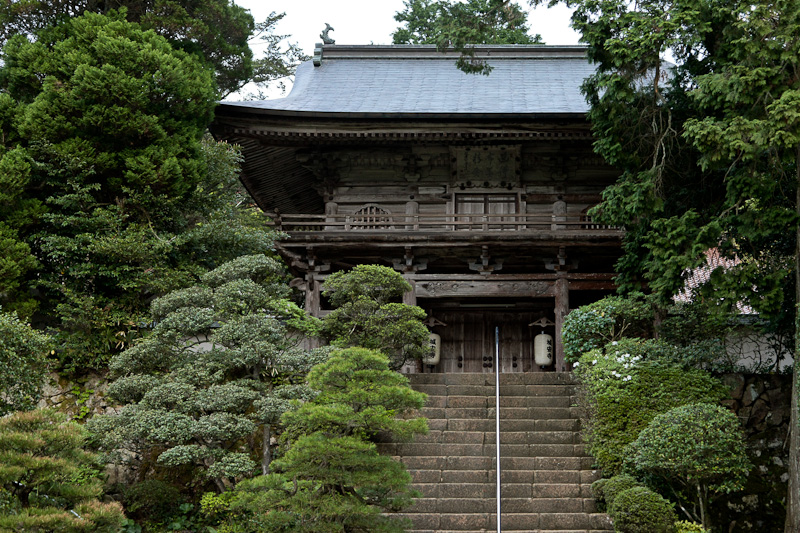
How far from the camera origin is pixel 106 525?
8023mm

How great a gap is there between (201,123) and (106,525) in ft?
29.7

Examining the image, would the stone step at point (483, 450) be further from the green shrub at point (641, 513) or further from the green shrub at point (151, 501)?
the green shrub at point (151, 501)

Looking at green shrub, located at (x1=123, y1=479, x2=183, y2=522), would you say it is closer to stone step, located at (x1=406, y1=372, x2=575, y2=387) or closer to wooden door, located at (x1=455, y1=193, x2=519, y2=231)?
stone step, located at (x1=406, y1=372, x2=575, y2=387)

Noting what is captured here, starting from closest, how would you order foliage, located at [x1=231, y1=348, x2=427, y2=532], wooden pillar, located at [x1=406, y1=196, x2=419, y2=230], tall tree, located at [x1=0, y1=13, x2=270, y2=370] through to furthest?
foliage, located at [x1=231, y1=348, x2=427, y2=532], tall tree, located at [x1=0, y1=13, x2=270, y2=370], wooden pillar, located at [x1=406, y1=196, x2=419, y2=230]

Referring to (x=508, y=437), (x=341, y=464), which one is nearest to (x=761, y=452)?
(x=508, y=437)

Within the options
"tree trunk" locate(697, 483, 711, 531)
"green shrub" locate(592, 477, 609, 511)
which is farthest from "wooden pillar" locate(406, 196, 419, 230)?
"tree trunk" locate(697, 483, 711, 531)

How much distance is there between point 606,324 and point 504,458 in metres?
2.87

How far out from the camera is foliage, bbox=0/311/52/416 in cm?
1022

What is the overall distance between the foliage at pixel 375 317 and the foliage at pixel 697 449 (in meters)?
3.92

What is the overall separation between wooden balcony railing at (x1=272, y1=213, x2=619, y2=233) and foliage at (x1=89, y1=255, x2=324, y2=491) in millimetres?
3125

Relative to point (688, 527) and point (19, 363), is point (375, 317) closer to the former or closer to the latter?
point (19, 363)

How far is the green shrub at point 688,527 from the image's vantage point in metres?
8.84

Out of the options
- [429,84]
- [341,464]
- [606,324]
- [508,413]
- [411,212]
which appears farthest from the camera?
[429,84]

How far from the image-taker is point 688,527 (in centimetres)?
897
